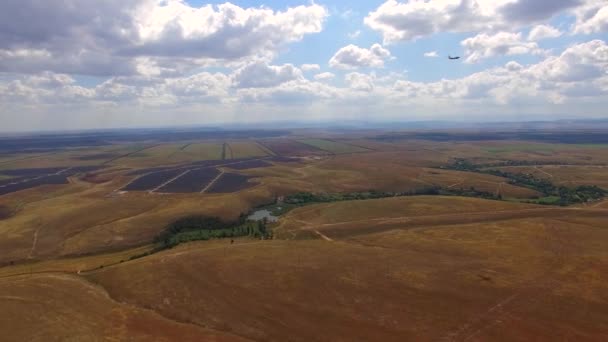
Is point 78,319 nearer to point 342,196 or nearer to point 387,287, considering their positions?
point 387,287

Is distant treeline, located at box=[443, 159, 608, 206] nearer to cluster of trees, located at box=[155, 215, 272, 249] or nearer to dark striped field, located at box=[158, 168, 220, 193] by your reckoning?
cluster of trees, located at box=[155, 215, 272, 249]

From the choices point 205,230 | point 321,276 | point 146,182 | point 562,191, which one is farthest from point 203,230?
point 562,191

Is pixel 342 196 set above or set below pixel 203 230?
above

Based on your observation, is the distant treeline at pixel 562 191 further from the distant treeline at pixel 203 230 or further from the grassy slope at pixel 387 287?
the distant treeline at pixel 203 230

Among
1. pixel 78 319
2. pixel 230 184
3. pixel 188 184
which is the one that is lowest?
pixel 78 319

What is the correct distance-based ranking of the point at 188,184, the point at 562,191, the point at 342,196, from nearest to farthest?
1. the point at 342,196
2. the point at 562,191
3. the point at 188,184

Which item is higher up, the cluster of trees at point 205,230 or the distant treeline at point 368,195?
the distant treeline at point 368,195

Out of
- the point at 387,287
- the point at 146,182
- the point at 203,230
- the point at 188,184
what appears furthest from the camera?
the point at 146,182

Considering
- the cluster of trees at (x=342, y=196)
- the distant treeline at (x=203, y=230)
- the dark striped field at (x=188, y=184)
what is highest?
the dark striped field at (x=188, y=184)

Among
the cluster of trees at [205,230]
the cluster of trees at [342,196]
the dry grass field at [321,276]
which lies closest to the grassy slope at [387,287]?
the dry grass field at [321,276]

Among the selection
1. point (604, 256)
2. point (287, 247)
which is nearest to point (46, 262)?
point (287, 247)
